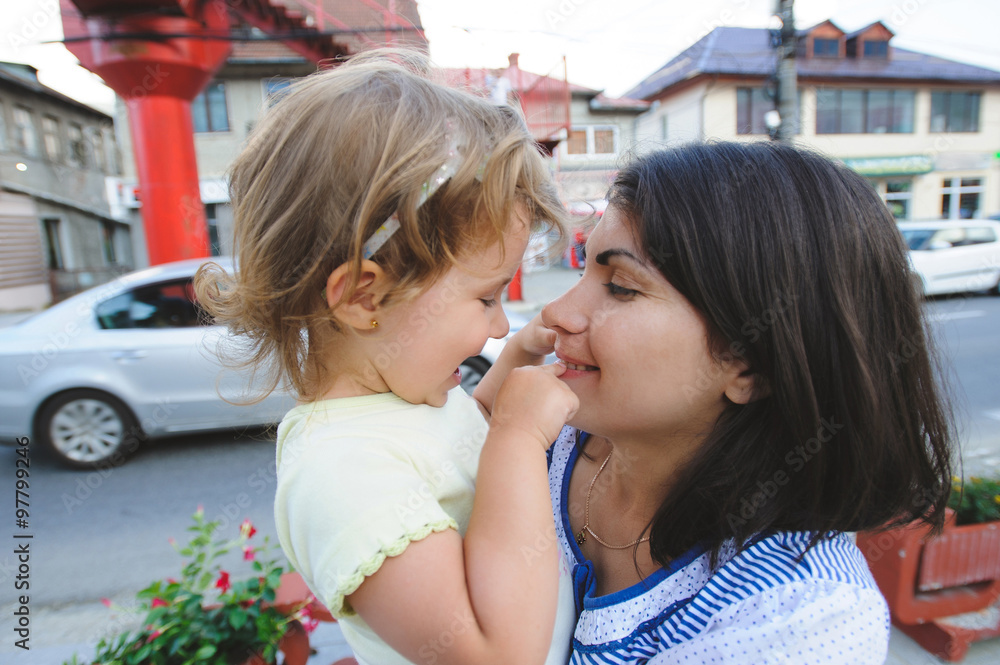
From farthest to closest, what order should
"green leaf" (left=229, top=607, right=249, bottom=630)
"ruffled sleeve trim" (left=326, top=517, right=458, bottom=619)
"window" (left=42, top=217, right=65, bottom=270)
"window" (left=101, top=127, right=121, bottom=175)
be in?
"window" (left=101, top=127, right=121, bottom=175) → "window" (left=42, top=217, right=65, bottom=270) → "green leaf" (left=229, top=607, right=249, bottom=630) → "ruffled sleeve trim" (left=326, top=517, right=458, bottom=619)

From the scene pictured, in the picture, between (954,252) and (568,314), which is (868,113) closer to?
(954,252)

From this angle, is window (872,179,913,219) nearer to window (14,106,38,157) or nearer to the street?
the street

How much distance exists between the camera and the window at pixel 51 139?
1978 centimetres

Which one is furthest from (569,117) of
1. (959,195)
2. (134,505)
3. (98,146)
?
(959,195)

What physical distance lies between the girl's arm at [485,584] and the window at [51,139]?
980 inches

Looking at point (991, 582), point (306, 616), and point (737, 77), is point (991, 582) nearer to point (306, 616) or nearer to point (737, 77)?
point (306, 616)

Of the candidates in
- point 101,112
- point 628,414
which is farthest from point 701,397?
point 101,112

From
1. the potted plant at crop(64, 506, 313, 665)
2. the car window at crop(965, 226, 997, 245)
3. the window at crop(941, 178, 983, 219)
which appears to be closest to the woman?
the potted plant at crop(64, 506, 313, 665)

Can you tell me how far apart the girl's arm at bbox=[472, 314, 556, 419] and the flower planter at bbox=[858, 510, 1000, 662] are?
173cm

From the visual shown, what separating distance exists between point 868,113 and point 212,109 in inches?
941

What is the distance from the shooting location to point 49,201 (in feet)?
62.7

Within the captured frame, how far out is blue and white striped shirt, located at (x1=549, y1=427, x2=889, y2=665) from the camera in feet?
2.95

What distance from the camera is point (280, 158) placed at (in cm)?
114

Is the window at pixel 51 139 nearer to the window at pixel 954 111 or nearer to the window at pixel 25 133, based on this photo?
the window at pixel 25 133
